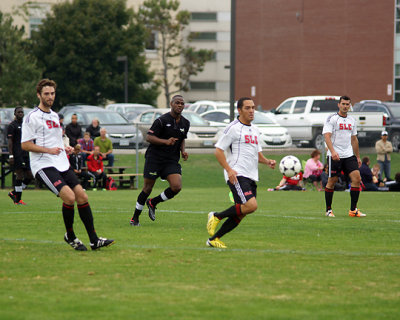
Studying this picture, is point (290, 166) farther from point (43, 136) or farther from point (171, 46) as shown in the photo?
point (171, 46)

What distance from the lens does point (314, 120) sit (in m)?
33.6

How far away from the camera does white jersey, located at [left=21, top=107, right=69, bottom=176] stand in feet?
31.2

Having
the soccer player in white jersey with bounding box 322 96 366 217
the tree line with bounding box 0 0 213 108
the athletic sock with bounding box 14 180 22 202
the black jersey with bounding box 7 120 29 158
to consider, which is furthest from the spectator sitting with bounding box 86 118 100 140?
the tree line with bounding box 0 0 213 108

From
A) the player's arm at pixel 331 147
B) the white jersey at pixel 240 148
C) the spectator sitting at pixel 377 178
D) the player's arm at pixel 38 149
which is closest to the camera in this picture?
the player's arm at pixel 38 149

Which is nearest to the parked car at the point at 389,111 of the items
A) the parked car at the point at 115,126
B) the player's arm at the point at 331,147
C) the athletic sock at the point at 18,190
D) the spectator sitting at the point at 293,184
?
the spectator sitting at the point at 293,184

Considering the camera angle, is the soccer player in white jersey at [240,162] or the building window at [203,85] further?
the building window at [203,85]

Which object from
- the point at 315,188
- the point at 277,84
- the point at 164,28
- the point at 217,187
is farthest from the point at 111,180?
the point at 164,28

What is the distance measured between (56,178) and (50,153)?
291mm

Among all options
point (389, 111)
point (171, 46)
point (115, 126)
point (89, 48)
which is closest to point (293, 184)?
point (115, 126)

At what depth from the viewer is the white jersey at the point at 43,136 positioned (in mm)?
9508

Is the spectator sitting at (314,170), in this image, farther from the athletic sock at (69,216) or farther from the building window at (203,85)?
the building window at (203,85)

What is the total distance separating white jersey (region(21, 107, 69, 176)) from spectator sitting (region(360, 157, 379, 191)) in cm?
1581

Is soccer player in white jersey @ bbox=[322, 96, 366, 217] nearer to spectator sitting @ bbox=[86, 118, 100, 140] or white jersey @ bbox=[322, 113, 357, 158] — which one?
white jersey @ bbox=[322, 113, 357, 158]

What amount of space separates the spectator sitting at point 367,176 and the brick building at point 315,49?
32.8m
